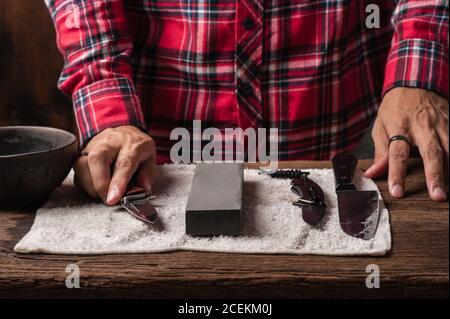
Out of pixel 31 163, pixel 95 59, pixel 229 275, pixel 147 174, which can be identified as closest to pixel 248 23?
pixel 95 59

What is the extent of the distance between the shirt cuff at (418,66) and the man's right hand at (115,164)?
1.37 ft

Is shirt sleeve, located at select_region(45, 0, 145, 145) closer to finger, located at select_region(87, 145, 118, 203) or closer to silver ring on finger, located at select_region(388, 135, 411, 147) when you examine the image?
finger, located at select_region(87, 145, 118, 203)

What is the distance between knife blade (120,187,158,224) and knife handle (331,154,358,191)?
23cm

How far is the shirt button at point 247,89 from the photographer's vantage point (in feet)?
3.74

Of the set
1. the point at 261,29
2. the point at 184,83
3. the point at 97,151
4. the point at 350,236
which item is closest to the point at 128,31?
the point at 184,83

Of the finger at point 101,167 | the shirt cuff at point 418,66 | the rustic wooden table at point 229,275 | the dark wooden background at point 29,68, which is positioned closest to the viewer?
the rustic wooden table at point 229,275

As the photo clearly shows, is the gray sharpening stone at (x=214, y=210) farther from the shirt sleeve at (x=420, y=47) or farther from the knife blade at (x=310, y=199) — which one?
the shirt sleeve at (x=420, y=47)

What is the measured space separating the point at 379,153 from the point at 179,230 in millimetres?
347

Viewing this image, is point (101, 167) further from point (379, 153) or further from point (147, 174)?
point (379, 153)

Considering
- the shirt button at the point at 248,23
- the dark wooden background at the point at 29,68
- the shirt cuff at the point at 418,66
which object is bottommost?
the dark wooden background at the point at 29,68

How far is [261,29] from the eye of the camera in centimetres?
111

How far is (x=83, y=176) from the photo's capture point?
795 mm

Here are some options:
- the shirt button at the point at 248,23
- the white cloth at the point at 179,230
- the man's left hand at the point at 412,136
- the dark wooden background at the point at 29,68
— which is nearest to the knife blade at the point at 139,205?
the white cloth at the point at 179,230

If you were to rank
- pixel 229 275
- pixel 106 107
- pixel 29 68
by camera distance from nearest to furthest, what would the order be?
pixel 229 275, pixel 106 107, pixel 29 68
